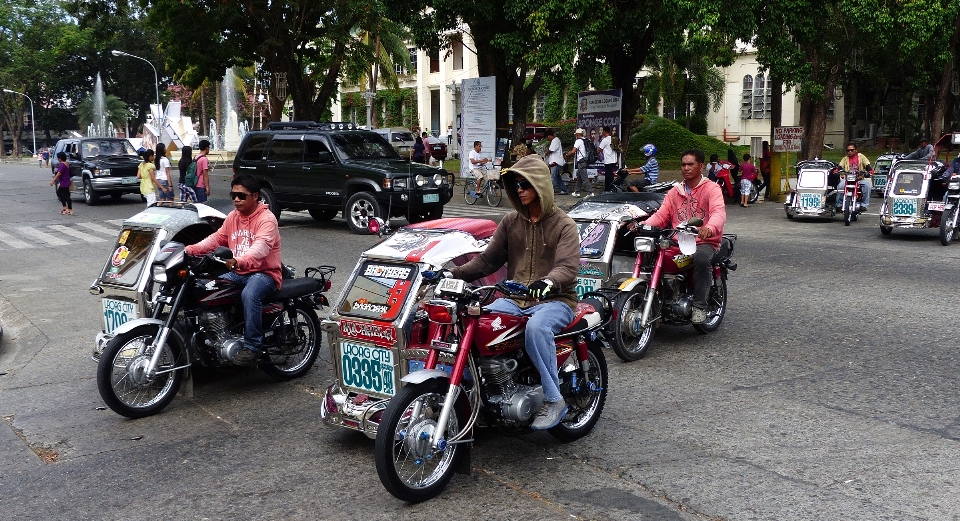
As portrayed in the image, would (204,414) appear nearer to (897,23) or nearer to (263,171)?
(263,171)

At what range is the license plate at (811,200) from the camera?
1833 cm

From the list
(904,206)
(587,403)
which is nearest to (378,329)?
(587,403)

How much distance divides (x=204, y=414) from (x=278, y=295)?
1040 millimetres

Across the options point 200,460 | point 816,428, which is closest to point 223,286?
point 200,460

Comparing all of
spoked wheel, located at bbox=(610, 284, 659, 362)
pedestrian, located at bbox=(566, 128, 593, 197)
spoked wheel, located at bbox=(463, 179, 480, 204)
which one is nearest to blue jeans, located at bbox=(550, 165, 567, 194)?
pedestrian, located at bbox=(566, 128, 593, 197)

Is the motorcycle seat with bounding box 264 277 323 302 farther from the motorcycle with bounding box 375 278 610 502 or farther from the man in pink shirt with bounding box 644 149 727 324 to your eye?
the man in pink shirt with bounding box 644 149 727 324

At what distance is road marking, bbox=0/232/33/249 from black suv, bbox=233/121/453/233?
4.10m

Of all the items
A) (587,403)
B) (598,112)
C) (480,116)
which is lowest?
(587,403)

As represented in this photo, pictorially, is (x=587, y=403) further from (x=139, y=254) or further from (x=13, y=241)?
(x=13, y=241)

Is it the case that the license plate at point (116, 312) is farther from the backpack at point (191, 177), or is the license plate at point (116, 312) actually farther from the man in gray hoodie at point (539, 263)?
the backpack at point (191, 177)

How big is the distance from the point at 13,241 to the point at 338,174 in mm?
6513

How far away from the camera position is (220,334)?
6688 mm

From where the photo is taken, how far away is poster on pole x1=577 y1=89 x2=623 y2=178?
79.0 feet

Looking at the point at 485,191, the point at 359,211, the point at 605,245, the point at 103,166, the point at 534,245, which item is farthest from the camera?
the point at 103,166
